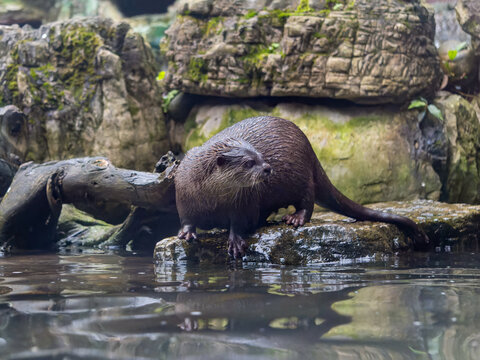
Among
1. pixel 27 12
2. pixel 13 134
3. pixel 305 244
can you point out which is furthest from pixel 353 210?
pixel 27 12

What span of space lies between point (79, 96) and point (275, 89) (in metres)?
2.11

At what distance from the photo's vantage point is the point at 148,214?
4.79 meters

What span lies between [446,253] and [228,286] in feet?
6.71

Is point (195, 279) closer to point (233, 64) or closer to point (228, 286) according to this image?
point (228, 286)

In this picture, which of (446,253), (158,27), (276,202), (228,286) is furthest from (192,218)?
(158,27)

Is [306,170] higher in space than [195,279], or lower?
higher

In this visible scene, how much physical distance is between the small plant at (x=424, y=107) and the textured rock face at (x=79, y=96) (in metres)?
2.73

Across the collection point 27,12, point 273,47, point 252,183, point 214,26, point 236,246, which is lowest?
point 236,246

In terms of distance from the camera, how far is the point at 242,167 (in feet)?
10.9

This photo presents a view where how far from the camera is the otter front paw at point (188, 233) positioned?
3.53m

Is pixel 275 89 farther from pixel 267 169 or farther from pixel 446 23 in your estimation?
pixel 446 23

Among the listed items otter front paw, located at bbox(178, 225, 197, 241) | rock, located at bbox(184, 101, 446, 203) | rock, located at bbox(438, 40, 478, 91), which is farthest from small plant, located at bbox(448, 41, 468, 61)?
otter front paw, located at bbox(178, 225, 197, 241)

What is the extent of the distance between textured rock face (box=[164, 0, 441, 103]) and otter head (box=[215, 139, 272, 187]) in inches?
89.2

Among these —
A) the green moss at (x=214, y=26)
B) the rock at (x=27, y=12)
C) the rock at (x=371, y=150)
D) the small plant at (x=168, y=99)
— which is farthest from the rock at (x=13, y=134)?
the rock at (x=27, y=12)
